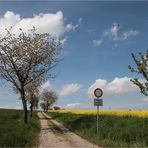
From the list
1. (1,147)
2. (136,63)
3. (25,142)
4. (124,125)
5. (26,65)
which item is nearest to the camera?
(1,147)

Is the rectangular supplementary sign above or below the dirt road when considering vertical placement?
above

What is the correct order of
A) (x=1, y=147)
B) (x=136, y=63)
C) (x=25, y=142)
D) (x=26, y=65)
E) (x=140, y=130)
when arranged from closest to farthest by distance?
(x=1, y=147), (x=25, y=142), (x=140, y=130), (x=136, y=63), (x=26, y=65)

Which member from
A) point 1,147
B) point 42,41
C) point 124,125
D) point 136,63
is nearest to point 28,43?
point 42,41

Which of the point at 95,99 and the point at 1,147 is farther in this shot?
the point at 95,99

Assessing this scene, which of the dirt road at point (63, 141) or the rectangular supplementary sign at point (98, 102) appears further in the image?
the rectangular supplementary sign at point (98, 102)

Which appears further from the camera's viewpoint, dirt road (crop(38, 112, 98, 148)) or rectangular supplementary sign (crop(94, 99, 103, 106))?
rectangular supplementary sign (crop(94, 99, 103, 106))

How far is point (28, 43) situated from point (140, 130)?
730 inches

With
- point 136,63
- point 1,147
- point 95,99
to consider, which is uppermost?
point 136,63

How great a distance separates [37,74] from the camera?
38594 millimetres

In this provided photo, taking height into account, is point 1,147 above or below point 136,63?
below

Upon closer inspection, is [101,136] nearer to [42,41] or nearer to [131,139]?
[131,139]

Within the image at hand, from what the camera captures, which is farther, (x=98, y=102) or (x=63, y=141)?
(x=98, y=102)

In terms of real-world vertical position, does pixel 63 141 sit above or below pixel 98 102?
below

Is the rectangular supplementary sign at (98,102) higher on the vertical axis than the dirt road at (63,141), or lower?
higher
